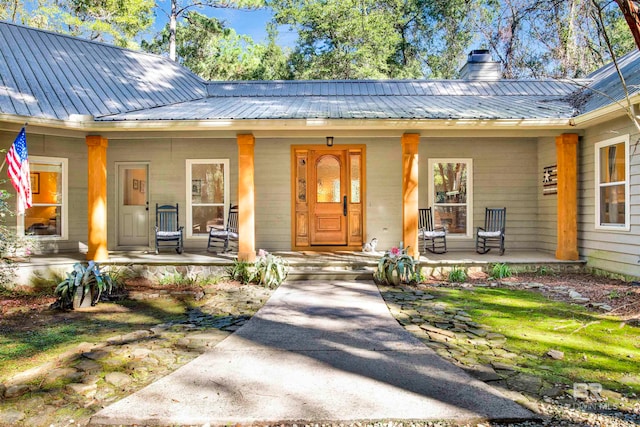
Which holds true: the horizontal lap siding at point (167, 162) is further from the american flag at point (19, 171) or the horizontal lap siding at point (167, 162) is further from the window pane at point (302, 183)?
the american flag at point (19, 171)

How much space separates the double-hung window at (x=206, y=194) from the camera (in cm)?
825

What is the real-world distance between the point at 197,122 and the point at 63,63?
152 inches

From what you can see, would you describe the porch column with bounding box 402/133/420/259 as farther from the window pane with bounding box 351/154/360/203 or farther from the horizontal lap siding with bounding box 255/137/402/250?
the window pane with bounding box 351/154/360/203

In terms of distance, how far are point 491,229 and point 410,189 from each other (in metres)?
2.48

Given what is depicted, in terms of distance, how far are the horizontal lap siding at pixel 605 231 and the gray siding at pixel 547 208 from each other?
1.93 feet

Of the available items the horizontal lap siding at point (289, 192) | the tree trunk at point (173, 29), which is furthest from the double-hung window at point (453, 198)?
the tree trunk at point (173, 29)

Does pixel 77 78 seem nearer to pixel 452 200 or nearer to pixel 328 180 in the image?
pixel 328 180

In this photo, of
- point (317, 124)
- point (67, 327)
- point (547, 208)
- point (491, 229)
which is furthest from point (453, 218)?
point (67, 327)

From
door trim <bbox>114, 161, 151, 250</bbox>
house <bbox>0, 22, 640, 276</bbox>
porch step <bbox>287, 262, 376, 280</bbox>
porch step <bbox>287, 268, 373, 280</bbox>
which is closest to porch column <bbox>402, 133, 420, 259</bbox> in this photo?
house <bbox>0, 22, 640, 276</bbox>

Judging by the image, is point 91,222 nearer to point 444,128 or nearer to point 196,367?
point 196,367

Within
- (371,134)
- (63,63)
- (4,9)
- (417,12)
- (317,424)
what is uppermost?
(417,12)

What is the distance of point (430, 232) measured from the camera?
777 cm

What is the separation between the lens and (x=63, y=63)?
7957 mm

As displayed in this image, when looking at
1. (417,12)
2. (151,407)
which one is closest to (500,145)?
(151,407)
